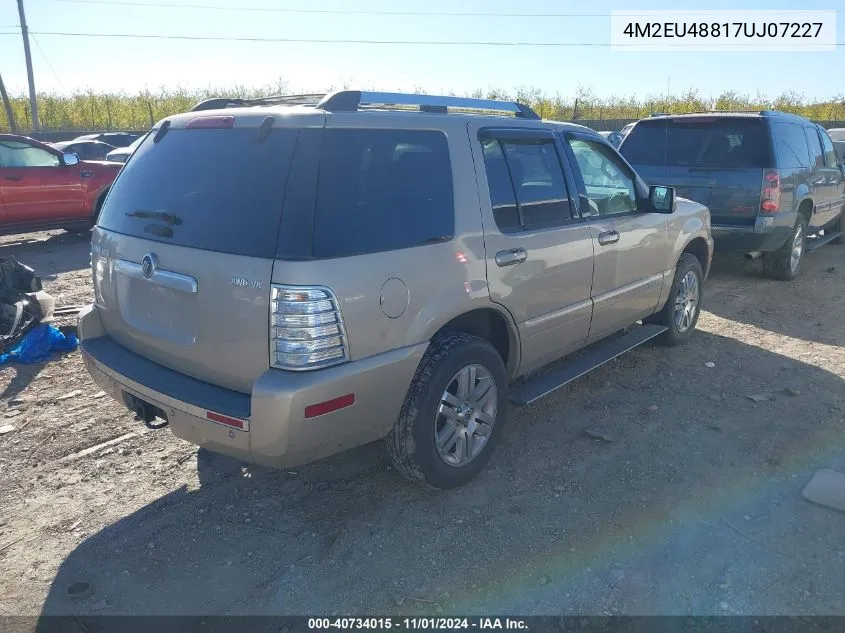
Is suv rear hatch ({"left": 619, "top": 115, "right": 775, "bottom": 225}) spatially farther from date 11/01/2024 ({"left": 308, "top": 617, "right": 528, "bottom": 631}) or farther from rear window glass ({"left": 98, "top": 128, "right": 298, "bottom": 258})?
date 11/01/2024 ({"left": 308, "top": 617, "right": 528, "bottom": 631})

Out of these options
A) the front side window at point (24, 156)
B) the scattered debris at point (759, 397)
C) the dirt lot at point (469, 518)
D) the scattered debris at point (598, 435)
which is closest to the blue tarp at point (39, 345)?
the dirt lot at point (469, 518)

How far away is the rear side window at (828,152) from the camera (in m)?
8.98

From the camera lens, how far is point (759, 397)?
460 centimetres

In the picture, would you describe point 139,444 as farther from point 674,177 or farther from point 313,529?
point 674,177

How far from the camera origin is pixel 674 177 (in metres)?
7.65

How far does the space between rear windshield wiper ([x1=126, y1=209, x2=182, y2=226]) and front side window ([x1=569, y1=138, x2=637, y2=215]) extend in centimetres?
250

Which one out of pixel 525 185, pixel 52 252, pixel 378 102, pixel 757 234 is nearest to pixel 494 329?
pixel 525 185

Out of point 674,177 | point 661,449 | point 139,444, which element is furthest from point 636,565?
point 674,177

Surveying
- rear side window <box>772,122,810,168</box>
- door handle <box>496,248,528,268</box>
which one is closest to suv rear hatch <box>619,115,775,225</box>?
rear side window <box>772,122,810,168</box>

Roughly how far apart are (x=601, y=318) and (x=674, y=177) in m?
4.02

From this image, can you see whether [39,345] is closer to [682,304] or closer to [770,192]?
[682,304]

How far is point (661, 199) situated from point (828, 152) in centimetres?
607

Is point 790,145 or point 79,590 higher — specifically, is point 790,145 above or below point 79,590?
above

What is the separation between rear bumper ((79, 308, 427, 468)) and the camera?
→ 8.54 ft
